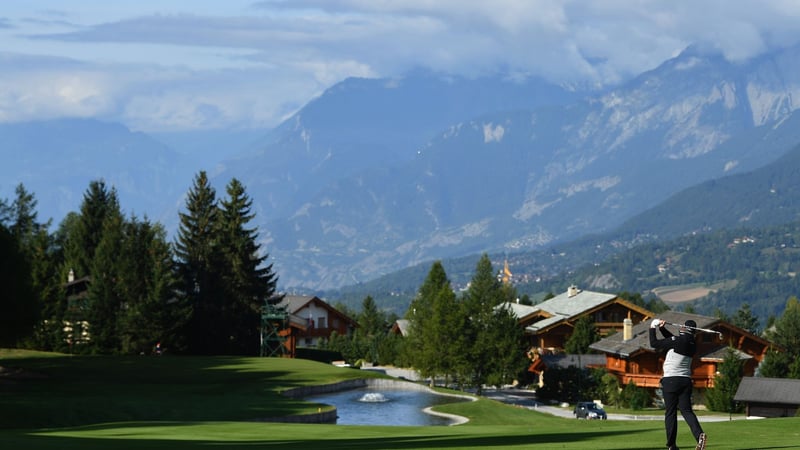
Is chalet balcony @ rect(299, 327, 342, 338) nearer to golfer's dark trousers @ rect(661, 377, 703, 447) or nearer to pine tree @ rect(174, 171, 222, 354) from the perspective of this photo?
pine tree @ rect(174, 171, 222, 354)

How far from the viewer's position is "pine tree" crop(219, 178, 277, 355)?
106 meters

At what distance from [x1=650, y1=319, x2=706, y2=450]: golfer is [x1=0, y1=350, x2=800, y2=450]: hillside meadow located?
326 cm

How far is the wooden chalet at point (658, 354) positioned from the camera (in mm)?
94062

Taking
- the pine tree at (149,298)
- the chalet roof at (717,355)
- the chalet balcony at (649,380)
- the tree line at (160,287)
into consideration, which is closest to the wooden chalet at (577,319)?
the chalet balcony at (649,380)

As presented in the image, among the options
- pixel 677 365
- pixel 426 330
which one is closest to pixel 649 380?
pixel 426 330

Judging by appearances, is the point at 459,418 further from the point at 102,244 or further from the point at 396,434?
the point at 102,244

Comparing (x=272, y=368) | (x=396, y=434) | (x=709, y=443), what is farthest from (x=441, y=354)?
(x=709, y=443)

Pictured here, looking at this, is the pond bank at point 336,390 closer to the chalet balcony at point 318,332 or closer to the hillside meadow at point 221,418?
the hillside meadow at point 221,418

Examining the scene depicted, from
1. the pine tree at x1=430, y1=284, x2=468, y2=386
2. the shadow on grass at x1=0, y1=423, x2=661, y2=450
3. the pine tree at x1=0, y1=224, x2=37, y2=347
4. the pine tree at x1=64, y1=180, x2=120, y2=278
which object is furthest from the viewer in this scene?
the pine tree at x1=64, y1=180, x2=120, y2=278

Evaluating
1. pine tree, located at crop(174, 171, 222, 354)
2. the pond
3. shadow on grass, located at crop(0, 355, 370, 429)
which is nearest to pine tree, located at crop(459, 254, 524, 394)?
the pond

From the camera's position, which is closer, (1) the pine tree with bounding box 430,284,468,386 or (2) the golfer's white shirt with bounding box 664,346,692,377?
(2) the golfer's white shirt with bounding box 664,346,692,377

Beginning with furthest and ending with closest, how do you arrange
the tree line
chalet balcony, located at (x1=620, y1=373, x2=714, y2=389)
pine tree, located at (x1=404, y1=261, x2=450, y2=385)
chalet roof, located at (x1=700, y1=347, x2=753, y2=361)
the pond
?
the tree line < chalet balcony, located at (x1=620, y1=373, x2=714, y2=389) < chalet roof, located at (x1=700, y1=347, x2=753, y2=361) < pine tree, located at (x1=404, y1=261, x2=450, y2=385) < the pond

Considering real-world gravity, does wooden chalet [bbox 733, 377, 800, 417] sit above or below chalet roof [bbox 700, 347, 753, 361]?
below

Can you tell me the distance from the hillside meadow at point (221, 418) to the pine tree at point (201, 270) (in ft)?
33.0
